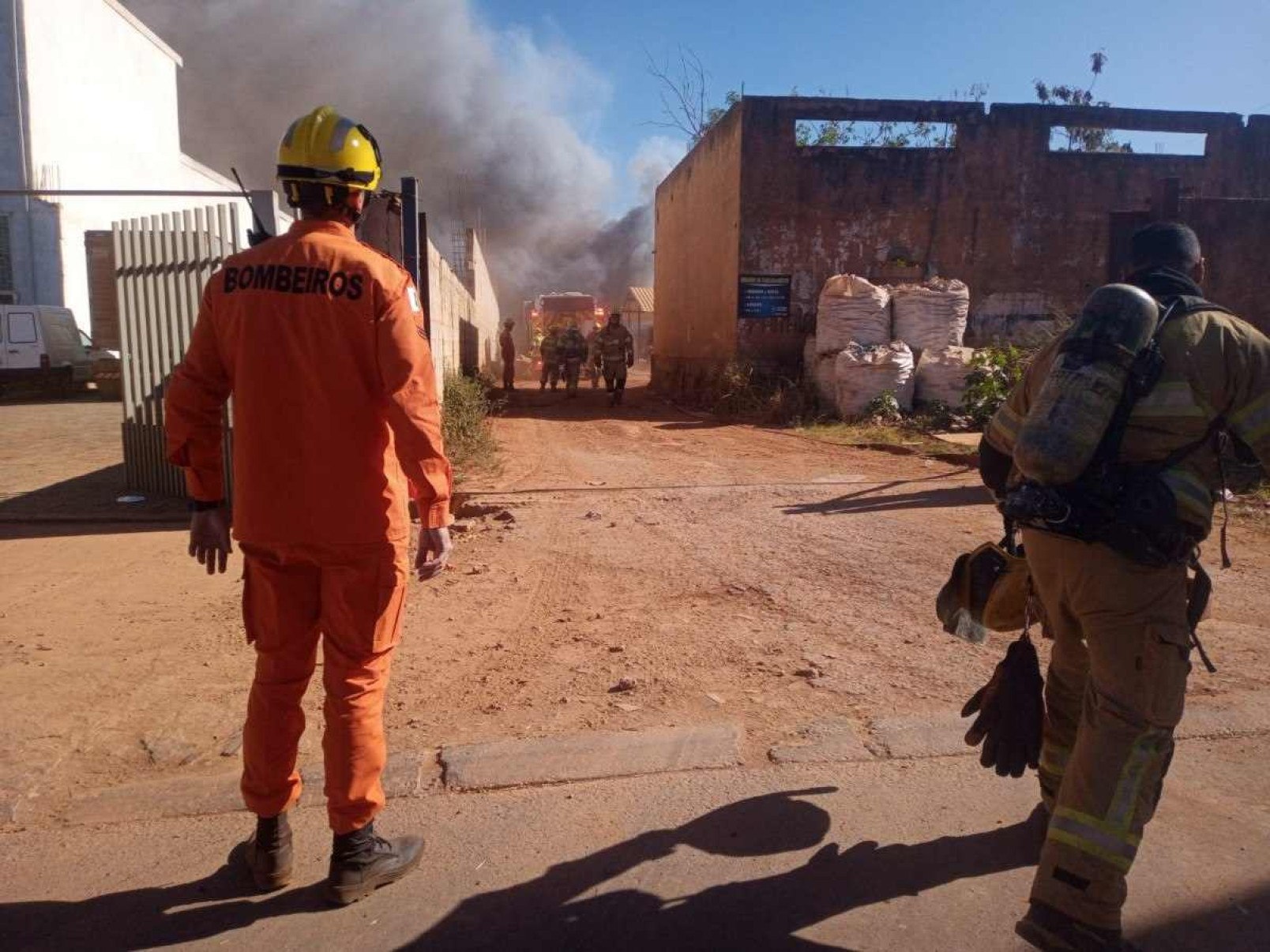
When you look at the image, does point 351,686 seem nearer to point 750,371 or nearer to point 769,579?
point 769,579

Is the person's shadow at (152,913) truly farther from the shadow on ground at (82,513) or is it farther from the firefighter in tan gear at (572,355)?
the firefighter in tan gear at (572,355)

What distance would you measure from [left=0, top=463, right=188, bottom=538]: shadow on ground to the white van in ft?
40.9

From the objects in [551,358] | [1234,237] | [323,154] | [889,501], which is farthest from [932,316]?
[323,154]

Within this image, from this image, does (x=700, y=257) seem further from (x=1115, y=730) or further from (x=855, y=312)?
(x=1115, y=730)

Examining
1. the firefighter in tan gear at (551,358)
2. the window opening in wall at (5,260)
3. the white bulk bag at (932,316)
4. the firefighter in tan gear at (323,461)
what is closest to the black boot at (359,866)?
the firefighter in tan gear at (323,461)

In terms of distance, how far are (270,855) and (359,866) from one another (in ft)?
0.75

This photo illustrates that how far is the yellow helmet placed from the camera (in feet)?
7.32

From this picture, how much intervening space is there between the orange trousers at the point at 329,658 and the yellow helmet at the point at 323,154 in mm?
887

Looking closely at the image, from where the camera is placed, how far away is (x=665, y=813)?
2654mm

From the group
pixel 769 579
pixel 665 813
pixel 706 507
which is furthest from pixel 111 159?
pixel 665 813

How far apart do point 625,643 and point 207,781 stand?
5.64 feet

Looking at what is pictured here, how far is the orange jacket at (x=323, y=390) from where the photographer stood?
2.15 m

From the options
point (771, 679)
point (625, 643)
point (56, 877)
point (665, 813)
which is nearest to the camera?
point (56, 877)

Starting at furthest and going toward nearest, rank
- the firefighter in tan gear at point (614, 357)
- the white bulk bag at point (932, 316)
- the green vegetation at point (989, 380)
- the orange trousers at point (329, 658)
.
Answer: the firefighter in tan gear at point (614, 357), the white bulk bag at point (932, 316), the green vegetation at point (989, 380), the orange trousers at point (329, 658)
